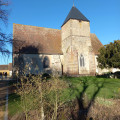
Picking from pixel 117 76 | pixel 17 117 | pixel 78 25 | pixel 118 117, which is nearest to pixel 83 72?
pixel 117 76

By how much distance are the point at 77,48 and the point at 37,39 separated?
7.71 meters

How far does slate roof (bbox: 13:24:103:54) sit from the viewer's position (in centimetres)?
2053

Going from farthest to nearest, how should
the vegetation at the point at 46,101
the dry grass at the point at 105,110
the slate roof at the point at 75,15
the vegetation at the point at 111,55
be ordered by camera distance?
the slate roof at the point at 75,15 < the vegetation at the point at 111,55 < the dry grass at the point at 105,110 < the vegetation at the point at 46,101

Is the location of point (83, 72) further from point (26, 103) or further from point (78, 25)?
point (26, 103)

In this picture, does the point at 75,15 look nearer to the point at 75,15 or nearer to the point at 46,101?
the point at 75,15

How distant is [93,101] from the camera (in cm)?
701

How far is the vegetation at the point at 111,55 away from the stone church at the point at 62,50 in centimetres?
358

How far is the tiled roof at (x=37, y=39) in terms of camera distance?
2061 cm

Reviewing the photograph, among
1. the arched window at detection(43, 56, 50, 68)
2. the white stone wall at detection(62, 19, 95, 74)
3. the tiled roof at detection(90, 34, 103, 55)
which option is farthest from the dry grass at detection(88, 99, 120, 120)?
the tiled roof at detection(90, 34, 103, 55)

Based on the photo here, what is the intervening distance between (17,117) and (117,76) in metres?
18.8

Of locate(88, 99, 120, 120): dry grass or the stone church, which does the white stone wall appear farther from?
locate(88, 99, 120, 120): dry grass

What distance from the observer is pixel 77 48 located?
20.5 metres

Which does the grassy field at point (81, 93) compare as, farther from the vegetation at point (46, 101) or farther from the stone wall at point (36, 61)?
the stone wall at point (36, 61)

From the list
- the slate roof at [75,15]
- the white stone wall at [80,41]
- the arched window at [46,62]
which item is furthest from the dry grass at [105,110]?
the slate roof at [75,15]
